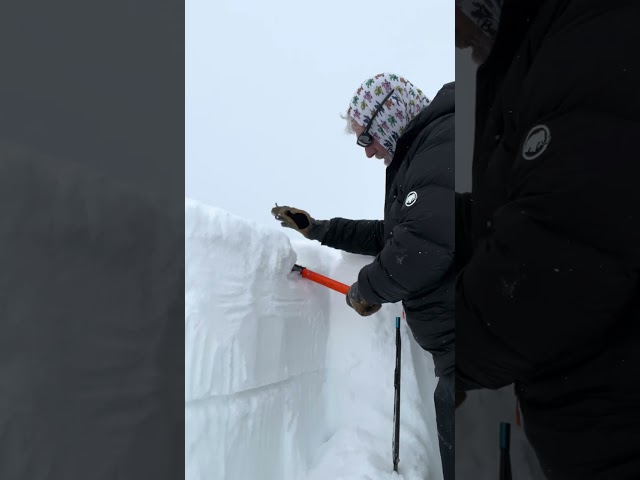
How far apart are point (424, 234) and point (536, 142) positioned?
3.43 feet

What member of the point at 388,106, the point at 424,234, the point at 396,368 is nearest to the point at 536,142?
the point at 424,234

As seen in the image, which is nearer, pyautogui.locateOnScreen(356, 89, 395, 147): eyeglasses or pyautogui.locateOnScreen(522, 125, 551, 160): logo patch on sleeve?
pyautogui.locateOnScreen(522, 125, 551, 160): logo patch on sleeve

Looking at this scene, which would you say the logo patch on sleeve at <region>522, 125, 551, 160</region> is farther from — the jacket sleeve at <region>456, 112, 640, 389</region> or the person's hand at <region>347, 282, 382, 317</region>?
the person's hand at <region>347, 282, 382, 317</region>

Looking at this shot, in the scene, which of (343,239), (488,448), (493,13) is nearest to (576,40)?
(493,13)

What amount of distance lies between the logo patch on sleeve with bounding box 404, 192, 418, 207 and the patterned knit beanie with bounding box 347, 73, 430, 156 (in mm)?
473

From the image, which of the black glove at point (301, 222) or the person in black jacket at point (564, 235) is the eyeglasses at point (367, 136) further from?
the person in black jacket at point (564, 235)

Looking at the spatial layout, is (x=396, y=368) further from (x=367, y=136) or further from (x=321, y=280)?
(x=367, y=136)

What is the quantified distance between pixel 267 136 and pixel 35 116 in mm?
10624

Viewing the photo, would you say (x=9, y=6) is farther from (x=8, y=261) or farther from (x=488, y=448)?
(x=488, y=448)

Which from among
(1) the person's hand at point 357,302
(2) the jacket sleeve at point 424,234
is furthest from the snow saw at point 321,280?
(2) the jacket sleeve at point 424,234

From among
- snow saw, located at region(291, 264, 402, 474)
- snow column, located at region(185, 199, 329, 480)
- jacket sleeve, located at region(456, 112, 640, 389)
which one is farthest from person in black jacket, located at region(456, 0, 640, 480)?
snow saw, located at region(291, 264, 402, 474)

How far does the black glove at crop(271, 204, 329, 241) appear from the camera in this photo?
2483 millimetres

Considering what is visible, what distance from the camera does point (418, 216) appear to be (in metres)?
1.38

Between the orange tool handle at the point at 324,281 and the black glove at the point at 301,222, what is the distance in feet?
0.96
